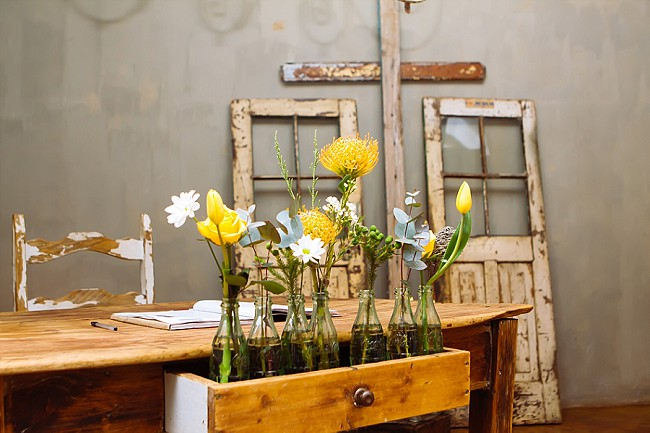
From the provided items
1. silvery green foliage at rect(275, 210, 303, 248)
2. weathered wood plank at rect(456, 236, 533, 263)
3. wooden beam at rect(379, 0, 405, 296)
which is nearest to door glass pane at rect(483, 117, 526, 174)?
weathered wood plank at rect(456, 236, 533, 263)

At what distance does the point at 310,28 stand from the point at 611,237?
2019mm

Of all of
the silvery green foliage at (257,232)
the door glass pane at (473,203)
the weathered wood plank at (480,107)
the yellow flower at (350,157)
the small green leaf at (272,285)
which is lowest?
the small green leaf at (272,285)

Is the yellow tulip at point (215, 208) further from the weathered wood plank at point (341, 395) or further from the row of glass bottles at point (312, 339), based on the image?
the weathered wood plank at point (341, 395)

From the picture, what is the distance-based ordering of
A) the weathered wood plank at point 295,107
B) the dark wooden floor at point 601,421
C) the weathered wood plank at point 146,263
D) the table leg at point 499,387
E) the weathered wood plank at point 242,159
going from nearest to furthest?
the table leg at point 499,387, the weathered wood plank at point 146,263, the dark wooden floor at point 601,421, the weathered wood plank at point 242,159, the weathered wood plank at point 295,107

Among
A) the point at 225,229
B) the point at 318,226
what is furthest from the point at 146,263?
the point at 225,229

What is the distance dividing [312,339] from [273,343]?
8 cm

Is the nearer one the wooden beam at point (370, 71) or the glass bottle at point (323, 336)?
the glass bottle at point (323, 336)

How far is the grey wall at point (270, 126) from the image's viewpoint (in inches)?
131

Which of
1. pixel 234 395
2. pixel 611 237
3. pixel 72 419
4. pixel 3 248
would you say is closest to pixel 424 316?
pixel 234 395

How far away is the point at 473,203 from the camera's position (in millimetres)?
3623

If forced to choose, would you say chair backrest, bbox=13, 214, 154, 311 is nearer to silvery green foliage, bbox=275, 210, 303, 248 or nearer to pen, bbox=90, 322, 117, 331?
pen, bbox=90, 322, 117, 331

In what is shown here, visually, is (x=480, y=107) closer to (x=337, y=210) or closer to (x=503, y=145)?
(x=503, y=145)

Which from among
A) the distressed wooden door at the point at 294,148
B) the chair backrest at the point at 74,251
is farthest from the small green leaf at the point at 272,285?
the distressed wooden door at the point at 294,148

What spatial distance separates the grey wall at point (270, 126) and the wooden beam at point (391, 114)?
99 millimetres
